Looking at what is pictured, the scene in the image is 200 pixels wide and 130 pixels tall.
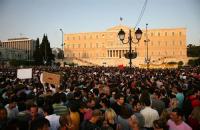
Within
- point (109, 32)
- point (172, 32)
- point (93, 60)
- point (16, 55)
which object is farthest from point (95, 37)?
point (16, 55)

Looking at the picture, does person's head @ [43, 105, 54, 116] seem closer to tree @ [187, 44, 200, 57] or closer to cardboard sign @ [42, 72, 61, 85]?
cardboard sign @ [42, 72, 61, 85]

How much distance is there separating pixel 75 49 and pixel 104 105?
122461 mm

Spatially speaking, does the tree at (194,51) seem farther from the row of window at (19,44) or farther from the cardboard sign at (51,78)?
the cardboard sign at (51,78)

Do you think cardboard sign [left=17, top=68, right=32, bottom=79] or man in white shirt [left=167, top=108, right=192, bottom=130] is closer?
man in white shirt [left=167, top=108, right=192, bottom=130]

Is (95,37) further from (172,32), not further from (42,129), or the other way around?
(42,129)

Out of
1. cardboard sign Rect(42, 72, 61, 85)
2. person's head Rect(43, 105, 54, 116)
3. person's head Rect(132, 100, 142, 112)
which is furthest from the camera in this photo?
cardboard sign Rect(42, 72, 61, 85)

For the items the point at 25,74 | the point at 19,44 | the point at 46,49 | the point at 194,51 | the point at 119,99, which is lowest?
the point at 119,99

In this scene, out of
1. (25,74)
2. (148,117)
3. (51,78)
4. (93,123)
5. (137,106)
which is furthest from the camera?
(25,74)

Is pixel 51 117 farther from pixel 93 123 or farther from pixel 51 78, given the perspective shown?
pixel 51 78

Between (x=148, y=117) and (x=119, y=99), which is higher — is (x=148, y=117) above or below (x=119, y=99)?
below

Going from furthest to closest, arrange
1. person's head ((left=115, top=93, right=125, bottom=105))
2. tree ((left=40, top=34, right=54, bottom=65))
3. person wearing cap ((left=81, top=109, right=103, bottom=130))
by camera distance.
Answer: tree ((left=40, top=34, right=54, bottom=65))
person's head ((left=115, top=93, right=125, bottom=105))
person wearing cap ((left=81, top=109, right=103, bottom=130))

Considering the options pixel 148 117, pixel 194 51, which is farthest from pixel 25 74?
pixel 194 51

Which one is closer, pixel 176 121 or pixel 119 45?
pixel 176 121

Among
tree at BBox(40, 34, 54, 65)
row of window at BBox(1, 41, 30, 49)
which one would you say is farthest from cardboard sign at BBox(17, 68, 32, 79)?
row of window at BBox(1, 41, 30, 49)
